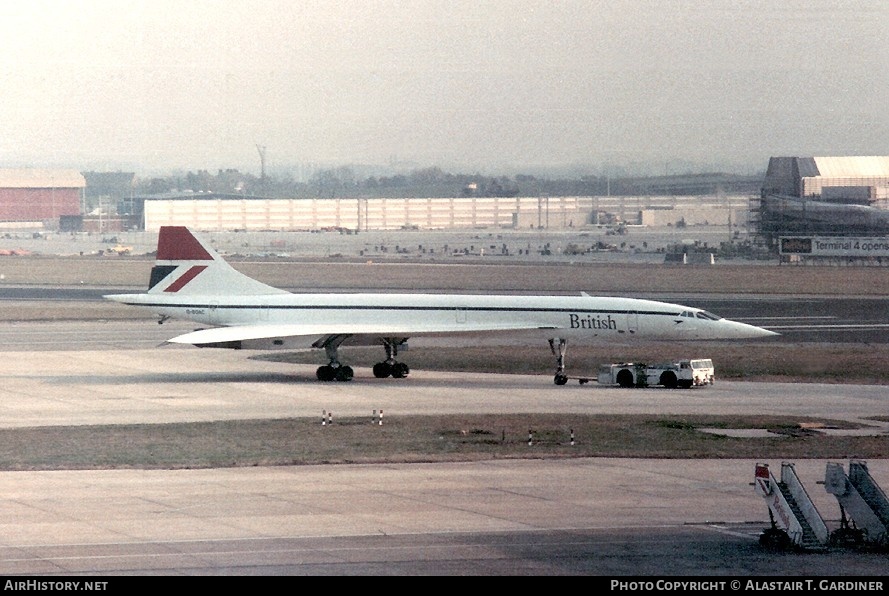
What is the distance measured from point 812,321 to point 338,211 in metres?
63.0

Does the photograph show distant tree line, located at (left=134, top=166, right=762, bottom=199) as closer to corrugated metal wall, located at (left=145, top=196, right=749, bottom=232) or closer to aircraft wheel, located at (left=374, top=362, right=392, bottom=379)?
corrugated metal wall, located at (left=145, top=196, right=749, bottom=232)

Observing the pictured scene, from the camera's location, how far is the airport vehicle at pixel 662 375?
164 feet

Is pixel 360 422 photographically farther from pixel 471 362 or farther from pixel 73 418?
pixel 471 362

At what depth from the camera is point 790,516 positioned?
77.5ft

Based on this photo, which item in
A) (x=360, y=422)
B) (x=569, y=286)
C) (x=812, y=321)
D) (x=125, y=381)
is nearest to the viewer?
(x=360, y=422)

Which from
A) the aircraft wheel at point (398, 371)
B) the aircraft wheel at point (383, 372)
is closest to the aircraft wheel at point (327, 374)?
the aircraft wheel at point (383, 372)

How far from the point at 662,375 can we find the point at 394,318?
36.6 feet

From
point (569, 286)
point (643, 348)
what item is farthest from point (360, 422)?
point (569, 286)

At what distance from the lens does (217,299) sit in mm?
52562

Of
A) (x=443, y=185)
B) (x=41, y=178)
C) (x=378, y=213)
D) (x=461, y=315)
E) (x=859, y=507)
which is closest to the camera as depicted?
(x=859, y=507)

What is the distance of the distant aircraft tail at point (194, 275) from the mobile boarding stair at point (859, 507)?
32.9 meters

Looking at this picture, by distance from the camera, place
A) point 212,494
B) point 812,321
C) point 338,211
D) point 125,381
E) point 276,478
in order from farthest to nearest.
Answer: point 338,211
point 812,321
point 125,381
point 276,478
point 212,494

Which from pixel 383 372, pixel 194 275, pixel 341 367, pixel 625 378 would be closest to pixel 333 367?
pixel 341 367

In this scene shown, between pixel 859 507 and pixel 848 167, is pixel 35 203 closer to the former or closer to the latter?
pixel 848 167
